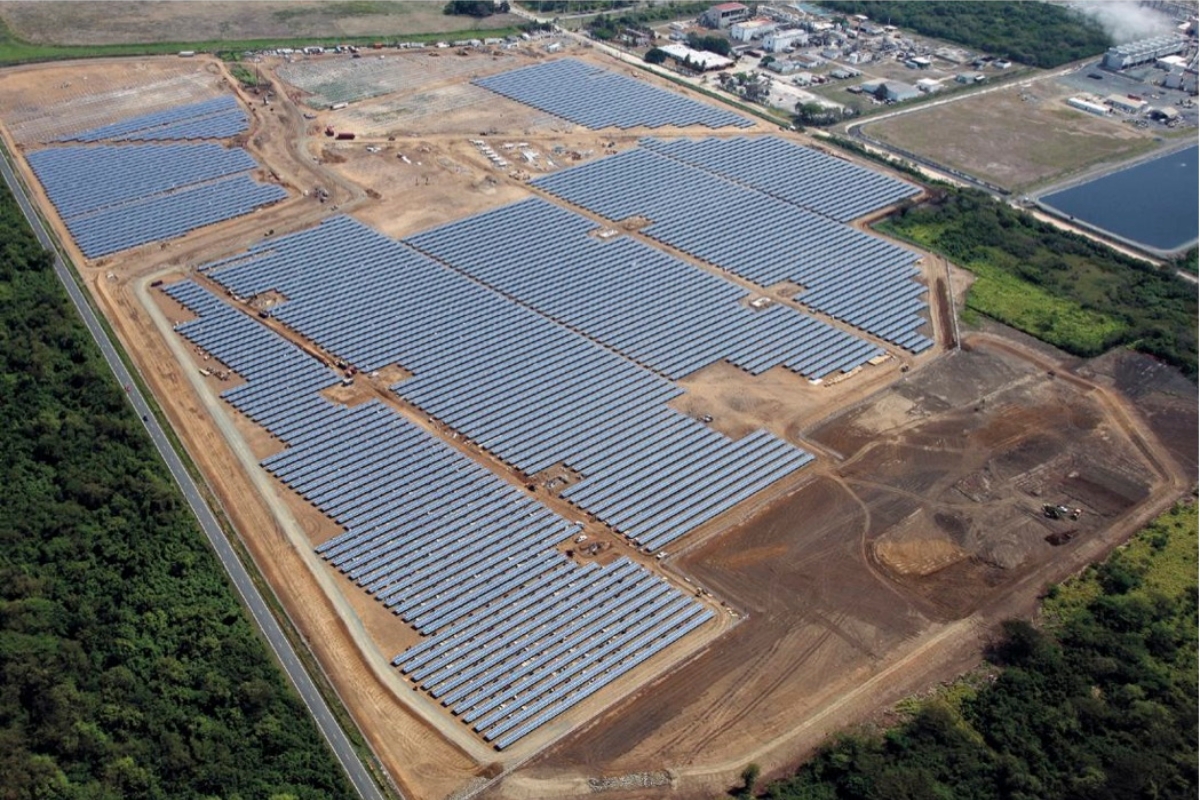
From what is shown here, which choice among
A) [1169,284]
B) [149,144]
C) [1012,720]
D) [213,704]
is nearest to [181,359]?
[213,704]

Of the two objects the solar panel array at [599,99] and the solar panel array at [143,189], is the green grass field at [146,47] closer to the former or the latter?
the solar panel array at [599,99]

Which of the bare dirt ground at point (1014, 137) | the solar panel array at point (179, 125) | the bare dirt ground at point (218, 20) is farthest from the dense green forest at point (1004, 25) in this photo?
the solar panel array at point (179, 125)

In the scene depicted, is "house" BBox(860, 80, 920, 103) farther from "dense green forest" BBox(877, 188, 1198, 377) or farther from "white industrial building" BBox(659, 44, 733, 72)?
"dense green forest" BBox(877, 188, 1198, 377)

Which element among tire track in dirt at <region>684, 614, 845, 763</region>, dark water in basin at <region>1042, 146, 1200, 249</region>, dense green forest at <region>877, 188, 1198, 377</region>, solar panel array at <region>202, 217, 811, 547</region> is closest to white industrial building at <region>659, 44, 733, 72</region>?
dense green forest at <region>877, 188, 1198, 377</region>

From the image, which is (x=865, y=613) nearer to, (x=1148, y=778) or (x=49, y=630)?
(x=1148, y=778)

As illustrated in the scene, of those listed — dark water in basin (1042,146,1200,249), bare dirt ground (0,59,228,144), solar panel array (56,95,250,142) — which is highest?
bare dirt ground (0,59,228,144)

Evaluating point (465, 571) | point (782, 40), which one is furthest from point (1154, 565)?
point (782, 40)
